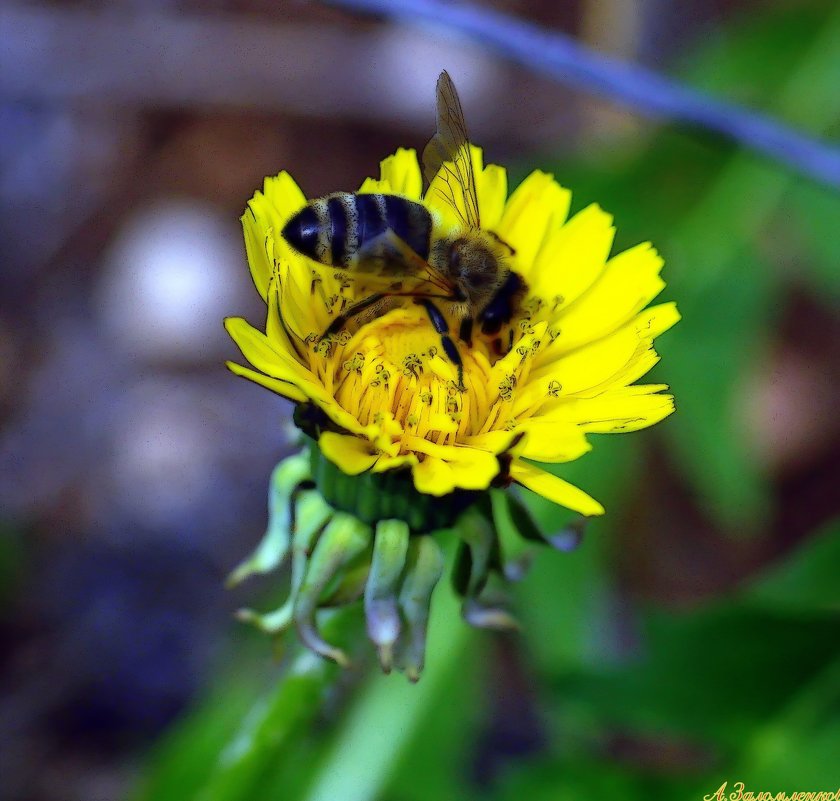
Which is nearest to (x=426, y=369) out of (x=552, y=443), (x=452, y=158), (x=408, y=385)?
(x=408, y=385)

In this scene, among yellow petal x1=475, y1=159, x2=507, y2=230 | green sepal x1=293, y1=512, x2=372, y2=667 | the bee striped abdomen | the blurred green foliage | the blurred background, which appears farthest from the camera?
the blurred background

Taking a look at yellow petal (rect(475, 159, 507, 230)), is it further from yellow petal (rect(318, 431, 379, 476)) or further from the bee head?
yellow petal (rect(318, 431, 379, 476))

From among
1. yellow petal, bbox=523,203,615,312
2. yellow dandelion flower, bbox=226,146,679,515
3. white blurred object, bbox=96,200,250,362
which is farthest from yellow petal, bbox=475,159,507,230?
white blurred object, bbox=96,200,250,362

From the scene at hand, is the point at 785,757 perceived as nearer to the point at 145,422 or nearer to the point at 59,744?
the point at 59,744

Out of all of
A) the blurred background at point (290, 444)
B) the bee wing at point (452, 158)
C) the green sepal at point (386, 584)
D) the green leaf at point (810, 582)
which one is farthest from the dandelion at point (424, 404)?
the green leaf at point (810, 582)

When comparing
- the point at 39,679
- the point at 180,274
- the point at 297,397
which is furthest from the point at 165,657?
the point at 297,397

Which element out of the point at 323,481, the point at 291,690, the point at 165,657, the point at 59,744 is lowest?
the point at 59,744
